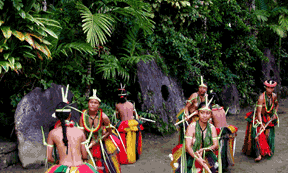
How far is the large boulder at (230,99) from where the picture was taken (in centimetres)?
1040

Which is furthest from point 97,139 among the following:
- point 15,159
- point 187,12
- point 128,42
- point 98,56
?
point 187,12

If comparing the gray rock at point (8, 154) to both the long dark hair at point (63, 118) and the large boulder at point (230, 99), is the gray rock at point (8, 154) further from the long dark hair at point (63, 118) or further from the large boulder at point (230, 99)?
the large boulder at point (230, 99)

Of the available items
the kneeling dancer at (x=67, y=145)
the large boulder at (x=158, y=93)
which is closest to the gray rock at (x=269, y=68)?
the large boulder at (x=158, y=93)

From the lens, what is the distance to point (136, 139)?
218 inches

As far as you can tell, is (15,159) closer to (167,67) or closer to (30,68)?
(30,68)

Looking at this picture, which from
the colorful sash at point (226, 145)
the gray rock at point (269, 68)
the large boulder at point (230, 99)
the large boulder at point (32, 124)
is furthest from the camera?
the gray rock at point (269, 68)

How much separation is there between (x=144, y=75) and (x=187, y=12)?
2.90m

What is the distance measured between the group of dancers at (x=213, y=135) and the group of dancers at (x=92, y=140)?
39.7 inches

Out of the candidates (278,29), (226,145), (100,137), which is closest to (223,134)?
(226,145)

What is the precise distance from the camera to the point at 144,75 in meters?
7.62

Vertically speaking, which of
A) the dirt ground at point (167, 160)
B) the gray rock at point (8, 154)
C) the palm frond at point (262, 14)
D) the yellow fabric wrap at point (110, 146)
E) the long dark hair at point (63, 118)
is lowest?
the dirt ground at point (167, 160)

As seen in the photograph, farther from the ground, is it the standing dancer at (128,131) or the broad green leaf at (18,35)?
the broad green leaf at (18,35)

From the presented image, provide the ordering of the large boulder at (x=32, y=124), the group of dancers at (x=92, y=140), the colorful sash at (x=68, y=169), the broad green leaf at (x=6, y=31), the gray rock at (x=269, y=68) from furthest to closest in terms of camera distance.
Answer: the gray rock at (x=269, y=68)
the large boulder at (x=32, y=124)
the broad green leaf at (x=6, y=31)
the group of dancers at (x=92, y=140)
the colorful sash at (x=68, y=169)

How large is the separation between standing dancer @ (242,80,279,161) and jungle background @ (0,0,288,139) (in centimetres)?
275
